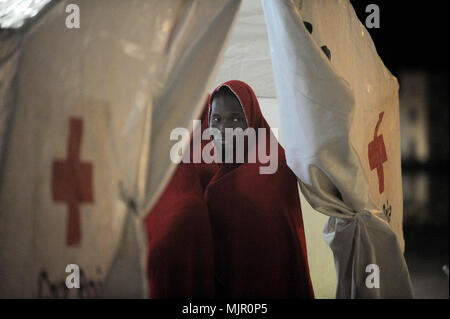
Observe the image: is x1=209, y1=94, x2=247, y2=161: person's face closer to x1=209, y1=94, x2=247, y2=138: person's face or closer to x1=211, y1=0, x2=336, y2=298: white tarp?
x1=209, y1=94, x2=247, y2=138: person's face

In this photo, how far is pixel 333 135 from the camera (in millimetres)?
1017

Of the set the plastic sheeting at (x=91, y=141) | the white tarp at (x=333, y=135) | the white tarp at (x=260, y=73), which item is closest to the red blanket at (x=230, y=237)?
the white tarp at (x=333, y=135)

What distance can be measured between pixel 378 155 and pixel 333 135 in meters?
0.61

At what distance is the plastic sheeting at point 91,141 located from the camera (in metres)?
0.74

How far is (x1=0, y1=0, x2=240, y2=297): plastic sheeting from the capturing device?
0.74m

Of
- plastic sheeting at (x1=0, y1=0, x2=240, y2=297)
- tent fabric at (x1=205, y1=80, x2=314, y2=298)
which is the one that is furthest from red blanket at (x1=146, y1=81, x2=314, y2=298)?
plastic sheeting at (x1=0, y1=0, x2=240, y2=297)

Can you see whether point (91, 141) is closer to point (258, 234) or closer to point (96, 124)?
point (96, 124)

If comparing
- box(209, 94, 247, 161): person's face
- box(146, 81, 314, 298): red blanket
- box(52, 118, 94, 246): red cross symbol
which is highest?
box(209, 94, 247, 161): person's face

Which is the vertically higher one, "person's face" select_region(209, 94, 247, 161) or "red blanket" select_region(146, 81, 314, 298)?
"person's face" select_region(209, 94, 247, 161)

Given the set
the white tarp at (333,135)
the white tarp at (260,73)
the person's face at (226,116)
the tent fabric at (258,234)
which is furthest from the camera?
the white tarp at (260,73)

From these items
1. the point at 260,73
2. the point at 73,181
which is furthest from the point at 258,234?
the point at 260,73

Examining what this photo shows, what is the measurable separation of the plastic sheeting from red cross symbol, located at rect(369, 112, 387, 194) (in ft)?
2.90

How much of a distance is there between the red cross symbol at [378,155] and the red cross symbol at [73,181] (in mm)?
1052

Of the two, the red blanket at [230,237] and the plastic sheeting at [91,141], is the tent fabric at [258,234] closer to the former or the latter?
the red blanket at [230,237]
